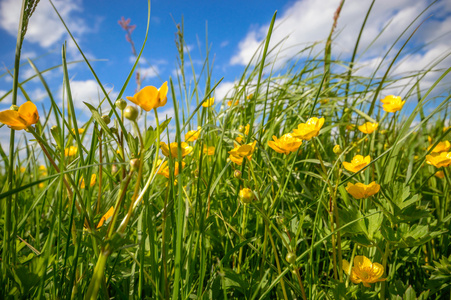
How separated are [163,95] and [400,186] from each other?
0.67 m

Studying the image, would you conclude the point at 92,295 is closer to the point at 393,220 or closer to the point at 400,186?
the point at 393,220

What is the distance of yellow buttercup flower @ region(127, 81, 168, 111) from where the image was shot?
0.51 meters

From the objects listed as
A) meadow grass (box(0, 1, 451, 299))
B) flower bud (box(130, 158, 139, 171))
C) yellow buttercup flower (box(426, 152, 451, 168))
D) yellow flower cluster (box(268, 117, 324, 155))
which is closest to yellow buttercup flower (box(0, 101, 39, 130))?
meadow grass (box(0, 1, 451, 299))

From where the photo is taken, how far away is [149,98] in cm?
52

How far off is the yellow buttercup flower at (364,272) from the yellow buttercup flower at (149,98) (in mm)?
559

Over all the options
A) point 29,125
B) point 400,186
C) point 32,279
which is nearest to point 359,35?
point 400,186

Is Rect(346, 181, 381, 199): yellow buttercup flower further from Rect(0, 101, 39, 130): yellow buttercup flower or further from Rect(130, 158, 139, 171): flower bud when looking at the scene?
Rect(0, 101, 39, 130): yellow buttercup flower

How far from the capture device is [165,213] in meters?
0.59

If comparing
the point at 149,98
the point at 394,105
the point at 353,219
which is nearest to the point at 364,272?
the point at 353,219

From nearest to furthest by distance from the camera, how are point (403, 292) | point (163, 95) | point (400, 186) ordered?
1. point (163, 95)
2. point (403, 292)
3. point (400, 186)

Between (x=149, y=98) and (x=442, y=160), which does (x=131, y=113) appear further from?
(x=442, y=160)

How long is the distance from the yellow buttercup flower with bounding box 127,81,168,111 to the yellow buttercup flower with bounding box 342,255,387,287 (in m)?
0.56

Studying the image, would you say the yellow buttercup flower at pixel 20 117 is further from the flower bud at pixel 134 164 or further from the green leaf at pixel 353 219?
the green leaf at pixel 353 219

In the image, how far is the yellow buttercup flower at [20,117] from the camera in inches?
20.0
